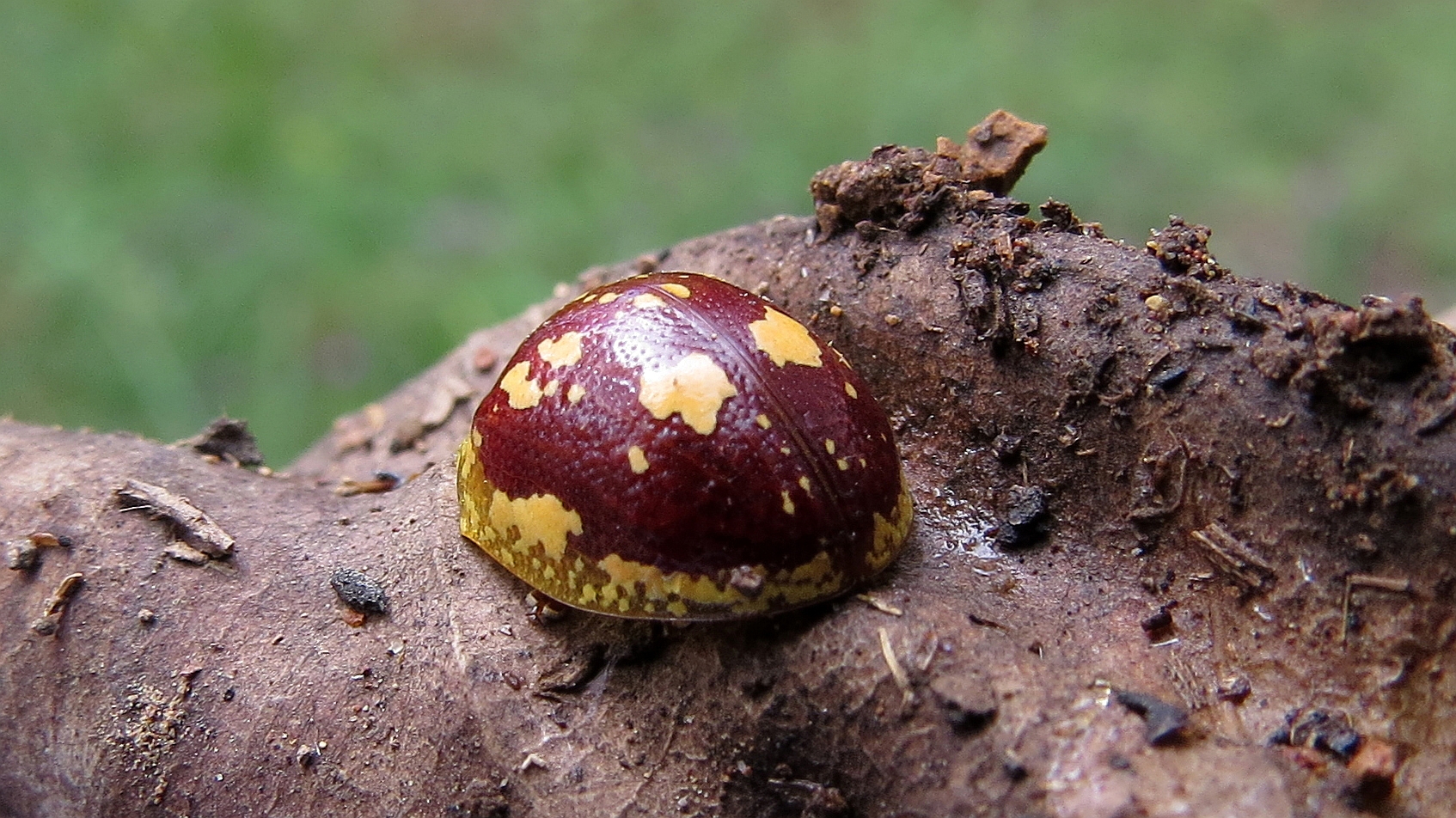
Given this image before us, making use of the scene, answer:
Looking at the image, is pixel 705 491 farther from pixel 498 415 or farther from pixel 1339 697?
pixel 1339 697

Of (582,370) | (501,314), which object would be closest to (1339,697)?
(582,370)

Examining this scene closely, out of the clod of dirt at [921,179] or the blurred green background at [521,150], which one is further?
the blurred green background at [521,150]

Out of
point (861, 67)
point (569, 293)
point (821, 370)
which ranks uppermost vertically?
point (861, 67)

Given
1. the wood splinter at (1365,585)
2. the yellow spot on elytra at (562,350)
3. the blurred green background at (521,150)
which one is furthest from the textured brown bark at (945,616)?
the blurred green background at (521,150)

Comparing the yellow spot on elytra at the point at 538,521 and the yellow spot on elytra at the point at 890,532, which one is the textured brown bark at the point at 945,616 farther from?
the yellow spot on elytra at the point at 538,521

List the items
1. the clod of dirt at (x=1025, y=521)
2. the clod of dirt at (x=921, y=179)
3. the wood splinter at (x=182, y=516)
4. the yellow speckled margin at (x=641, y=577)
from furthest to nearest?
the clod of dirt at (x=921, y=179)
the wood splinter at (x=182, y=516)
the clod of dirt at (x=1025, y=521)
the yellow speckled margin at (x=641, y=577)

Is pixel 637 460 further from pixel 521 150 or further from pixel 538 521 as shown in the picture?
pixel 521 150
